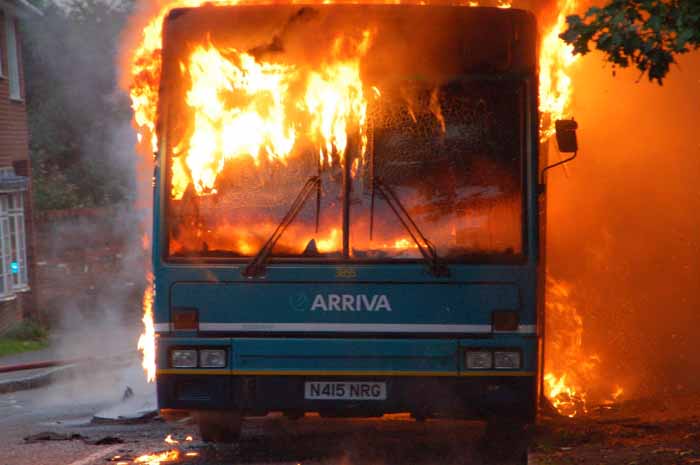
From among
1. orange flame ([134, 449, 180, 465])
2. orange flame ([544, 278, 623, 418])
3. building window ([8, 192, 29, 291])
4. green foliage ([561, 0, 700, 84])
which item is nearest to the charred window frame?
green foliage ([561, 0, 700, 84])

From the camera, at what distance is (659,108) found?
564 inches

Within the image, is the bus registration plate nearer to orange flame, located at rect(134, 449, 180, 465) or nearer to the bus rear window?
the bus rear window

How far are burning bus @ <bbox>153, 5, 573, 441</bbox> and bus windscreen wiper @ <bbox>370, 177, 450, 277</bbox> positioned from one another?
15mm

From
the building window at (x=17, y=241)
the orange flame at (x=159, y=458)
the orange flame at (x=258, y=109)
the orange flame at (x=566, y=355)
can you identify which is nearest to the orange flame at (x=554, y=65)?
the orange flame at (x=566, y=355)

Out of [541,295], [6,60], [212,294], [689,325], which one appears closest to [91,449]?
[212,294]

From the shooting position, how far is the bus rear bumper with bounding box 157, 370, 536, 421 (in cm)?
867

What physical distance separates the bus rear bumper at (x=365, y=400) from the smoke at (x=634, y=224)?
15.8ft

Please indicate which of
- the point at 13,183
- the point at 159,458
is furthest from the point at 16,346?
the point at 159,458

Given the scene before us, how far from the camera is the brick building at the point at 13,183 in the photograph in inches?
961

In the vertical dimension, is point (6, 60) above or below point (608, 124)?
above

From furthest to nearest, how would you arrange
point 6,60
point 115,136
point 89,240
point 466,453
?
point 115,136, point 89,240, point 6,60, point 466,453

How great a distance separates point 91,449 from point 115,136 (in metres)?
31.2

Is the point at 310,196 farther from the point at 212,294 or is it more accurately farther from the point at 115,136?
the point at 115,136

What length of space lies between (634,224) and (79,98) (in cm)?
2823
